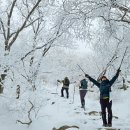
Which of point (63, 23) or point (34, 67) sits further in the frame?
point (34, 67)

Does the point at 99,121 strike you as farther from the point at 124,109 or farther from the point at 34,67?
the point at 124,109

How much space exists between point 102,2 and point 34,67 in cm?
761

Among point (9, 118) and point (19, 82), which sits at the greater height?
point (19, 82)

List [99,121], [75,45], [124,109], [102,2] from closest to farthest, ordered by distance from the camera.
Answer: [102,2] < [99,121] < [124,109] < [75,45]

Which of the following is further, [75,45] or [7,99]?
[75,45]

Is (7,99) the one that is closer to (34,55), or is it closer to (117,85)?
(34,55)

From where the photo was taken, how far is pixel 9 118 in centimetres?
1380

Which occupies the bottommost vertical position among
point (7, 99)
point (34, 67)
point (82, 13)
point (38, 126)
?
point (38, 126)

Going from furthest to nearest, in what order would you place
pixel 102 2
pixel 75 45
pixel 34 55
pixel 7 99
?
1. pixel 75 45
2. pixel 34 55
3. pixel 7 99
4. pixel 102 2

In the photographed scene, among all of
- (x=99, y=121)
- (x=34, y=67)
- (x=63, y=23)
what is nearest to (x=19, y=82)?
(x=34, y=67)

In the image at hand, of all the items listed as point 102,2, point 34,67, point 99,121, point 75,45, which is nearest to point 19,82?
point 34,67

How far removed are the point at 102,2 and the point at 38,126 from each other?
238 inches

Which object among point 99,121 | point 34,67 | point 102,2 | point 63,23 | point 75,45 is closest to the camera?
point 102,2

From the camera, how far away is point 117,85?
27812 mm
